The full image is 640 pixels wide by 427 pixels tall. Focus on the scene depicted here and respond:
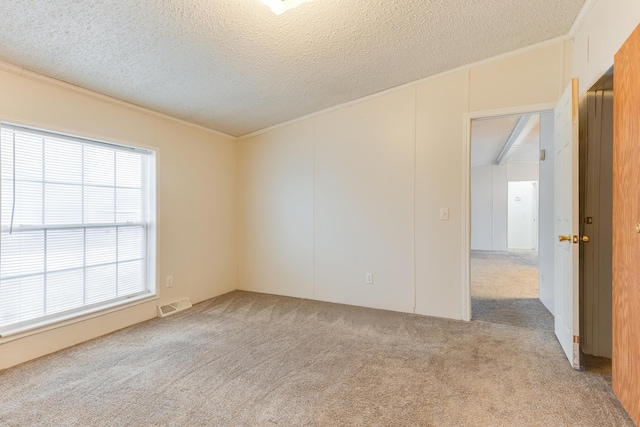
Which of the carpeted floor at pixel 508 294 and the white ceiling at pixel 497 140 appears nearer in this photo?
the carpeted floor at pixel 508 294

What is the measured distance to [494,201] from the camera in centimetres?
870

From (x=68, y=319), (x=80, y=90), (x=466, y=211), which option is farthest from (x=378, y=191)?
(x=68, y=319)

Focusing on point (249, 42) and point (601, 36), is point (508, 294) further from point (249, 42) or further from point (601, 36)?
point (249, 42)

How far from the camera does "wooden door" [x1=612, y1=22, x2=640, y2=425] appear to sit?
1.52 m

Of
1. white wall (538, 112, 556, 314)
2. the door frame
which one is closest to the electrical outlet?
the door frame

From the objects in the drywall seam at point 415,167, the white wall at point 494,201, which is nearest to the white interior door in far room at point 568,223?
the drywall seam at point 415,167

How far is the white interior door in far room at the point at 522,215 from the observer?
910 cm

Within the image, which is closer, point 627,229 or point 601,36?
point 627,229

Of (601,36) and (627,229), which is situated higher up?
(601,36)

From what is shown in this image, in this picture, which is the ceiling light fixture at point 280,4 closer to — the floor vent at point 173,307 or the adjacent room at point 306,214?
the adjacent room at point 306,214

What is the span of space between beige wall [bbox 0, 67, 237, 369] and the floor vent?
0.06 metres

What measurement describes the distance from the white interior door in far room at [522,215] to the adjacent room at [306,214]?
6086 millimetres

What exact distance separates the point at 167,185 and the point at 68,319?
150 centimetres

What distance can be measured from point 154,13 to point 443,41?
2.14m
